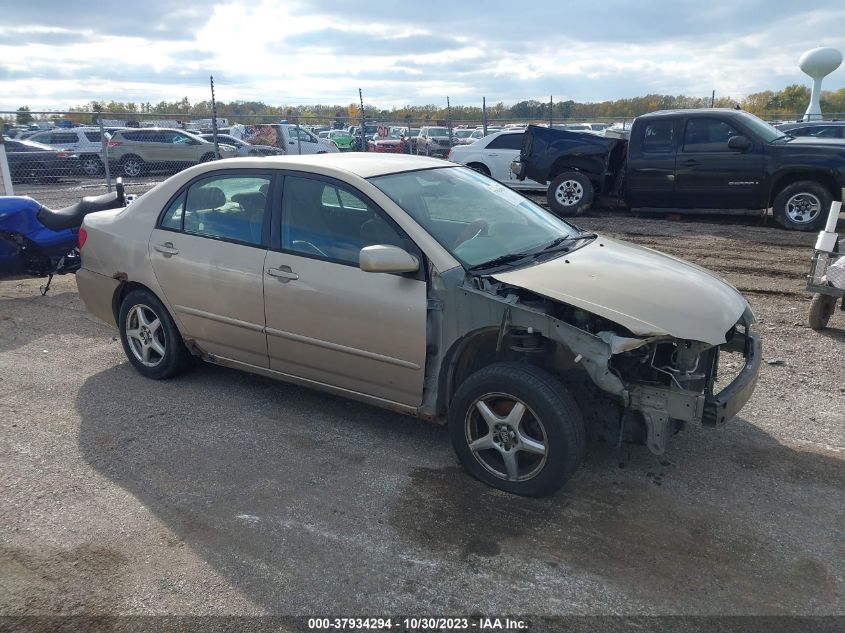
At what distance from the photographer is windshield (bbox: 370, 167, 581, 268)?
4.21 meters

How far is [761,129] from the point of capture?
11.6 m

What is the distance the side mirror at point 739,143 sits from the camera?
37.1 ft

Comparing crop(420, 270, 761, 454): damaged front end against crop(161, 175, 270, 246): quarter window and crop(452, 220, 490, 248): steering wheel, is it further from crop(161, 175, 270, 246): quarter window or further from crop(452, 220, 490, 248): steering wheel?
crop(161, 175, 270, 246): quarter window

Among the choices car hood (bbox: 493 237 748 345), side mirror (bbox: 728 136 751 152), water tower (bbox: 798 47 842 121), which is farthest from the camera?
water tower (bbox: 798 47 842 121)

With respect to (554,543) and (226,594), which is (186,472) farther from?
(554,543)

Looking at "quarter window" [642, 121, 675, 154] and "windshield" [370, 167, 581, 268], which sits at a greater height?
"quarter window" [642, 121, 675, 154]

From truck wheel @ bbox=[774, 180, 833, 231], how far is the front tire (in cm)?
968

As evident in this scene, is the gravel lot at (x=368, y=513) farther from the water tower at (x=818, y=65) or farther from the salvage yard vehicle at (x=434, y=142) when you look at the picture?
the water tower at (x=818, y=65)

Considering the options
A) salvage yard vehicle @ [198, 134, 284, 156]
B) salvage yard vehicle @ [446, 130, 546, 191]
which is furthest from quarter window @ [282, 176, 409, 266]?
salvage yard vehicle @ [198, 134, 284, 156]

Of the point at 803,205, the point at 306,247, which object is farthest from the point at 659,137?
the point at 306,247

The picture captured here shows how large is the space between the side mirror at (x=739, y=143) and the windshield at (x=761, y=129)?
0.29 meters

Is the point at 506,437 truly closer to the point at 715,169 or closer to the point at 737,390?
the point at 737,390

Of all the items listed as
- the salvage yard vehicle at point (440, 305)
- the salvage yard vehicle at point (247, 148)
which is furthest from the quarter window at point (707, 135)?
the salvage yard vehicle at point (247, 148)

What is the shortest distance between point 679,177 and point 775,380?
7458 mm
